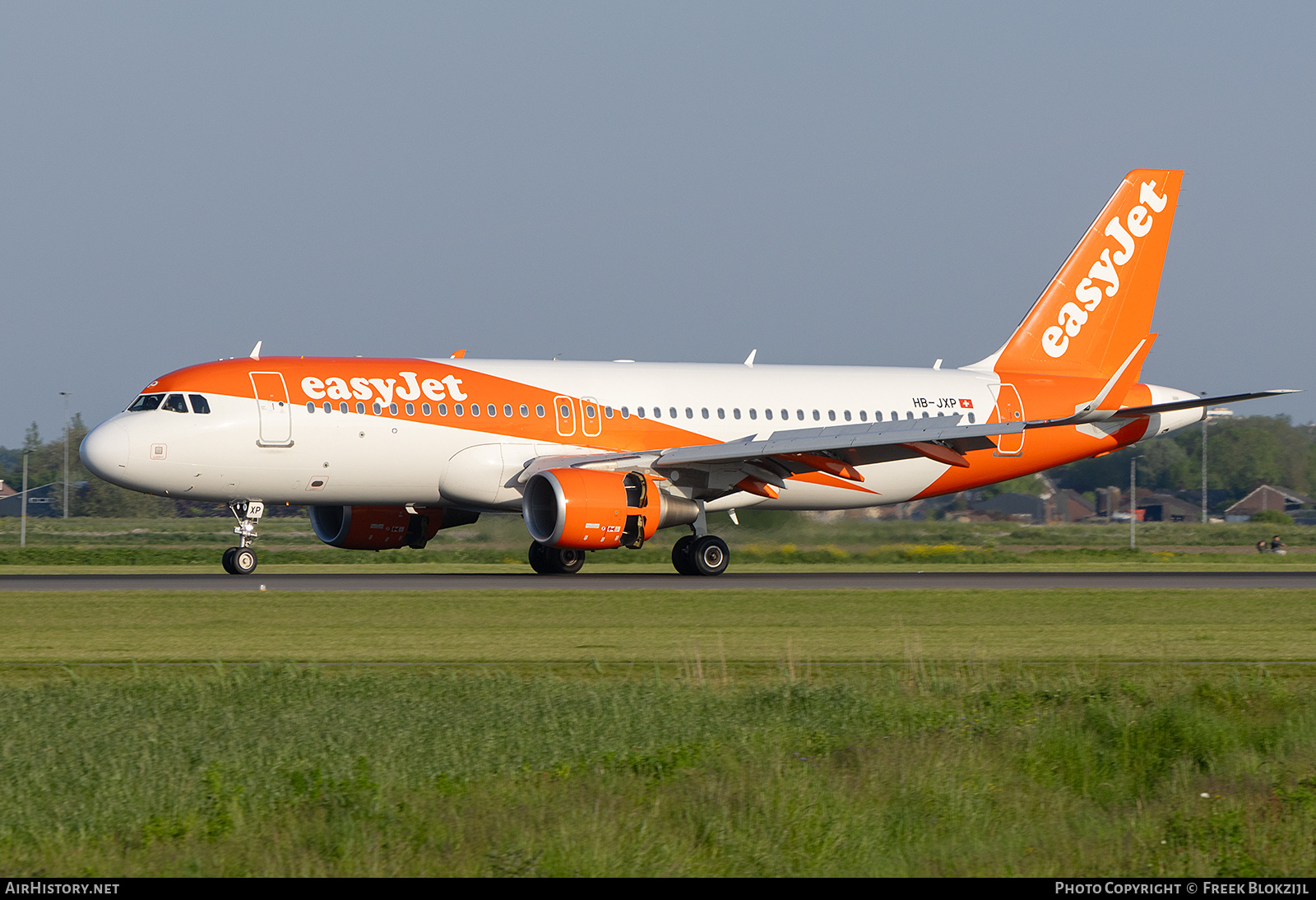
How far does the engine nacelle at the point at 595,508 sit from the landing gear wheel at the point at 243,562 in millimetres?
5378

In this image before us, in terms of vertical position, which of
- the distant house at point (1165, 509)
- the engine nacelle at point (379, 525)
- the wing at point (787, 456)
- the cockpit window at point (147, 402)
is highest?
the cockpit window at point (147, 402)

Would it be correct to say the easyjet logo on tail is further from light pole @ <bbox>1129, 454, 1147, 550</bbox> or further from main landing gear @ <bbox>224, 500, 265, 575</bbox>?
main landing gear @ <bbox>224, 500, 265, 575</bbox>

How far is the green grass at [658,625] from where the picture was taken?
16.7 meters

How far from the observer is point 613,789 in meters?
10.1

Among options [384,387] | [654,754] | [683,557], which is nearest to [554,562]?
[683,557]

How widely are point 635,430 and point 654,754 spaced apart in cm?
2195

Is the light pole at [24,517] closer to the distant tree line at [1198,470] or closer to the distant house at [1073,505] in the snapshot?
the distant tree line at [1198,470]

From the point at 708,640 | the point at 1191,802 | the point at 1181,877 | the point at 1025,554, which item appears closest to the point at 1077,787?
the point at 1191,802

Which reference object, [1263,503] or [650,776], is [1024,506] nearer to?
[1263,503]

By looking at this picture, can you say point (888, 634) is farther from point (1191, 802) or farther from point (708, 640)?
point (1191, 802)

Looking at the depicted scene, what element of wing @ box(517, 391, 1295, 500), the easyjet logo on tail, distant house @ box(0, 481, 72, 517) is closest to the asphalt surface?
wing @ box(517, 391, 1295, 500)

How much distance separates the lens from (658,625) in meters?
20.0

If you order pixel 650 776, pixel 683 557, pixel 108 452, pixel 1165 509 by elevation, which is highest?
pixel 108 452

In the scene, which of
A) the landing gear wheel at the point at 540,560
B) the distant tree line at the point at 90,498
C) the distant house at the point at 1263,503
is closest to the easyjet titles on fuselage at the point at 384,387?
the landing gear wheel at the point at 540,560
